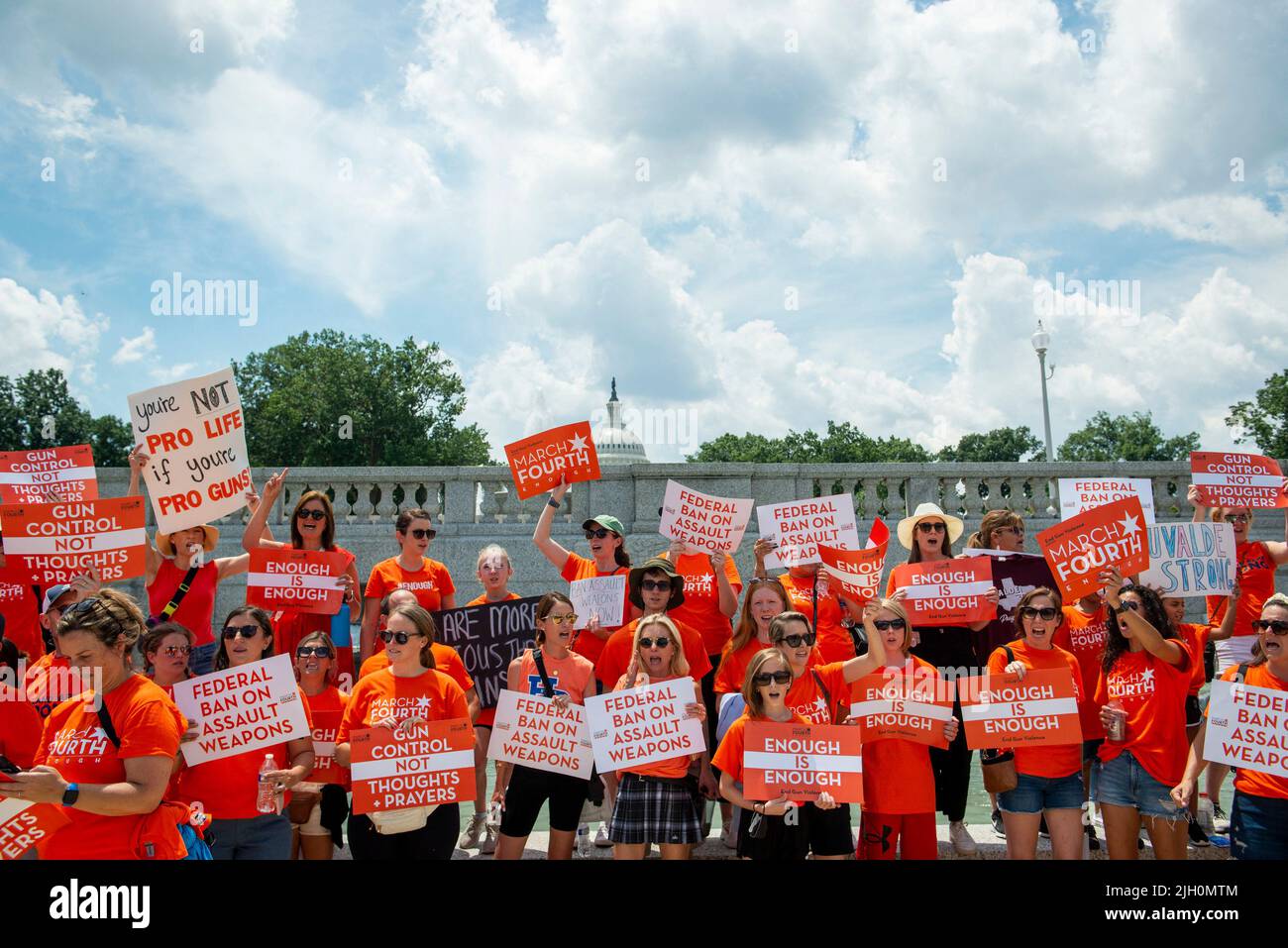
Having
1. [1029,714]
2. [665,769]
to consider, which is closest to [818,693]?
[665,769]

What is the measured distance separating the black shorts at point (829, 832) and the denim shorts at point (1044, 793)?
121cm

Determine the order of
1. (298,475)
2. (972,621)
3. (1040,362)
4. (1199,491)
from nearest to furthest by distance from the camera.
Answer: (972,621)
(1199,491)
(298,475)
(1040,362)

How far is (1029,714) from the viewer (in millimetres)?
5684

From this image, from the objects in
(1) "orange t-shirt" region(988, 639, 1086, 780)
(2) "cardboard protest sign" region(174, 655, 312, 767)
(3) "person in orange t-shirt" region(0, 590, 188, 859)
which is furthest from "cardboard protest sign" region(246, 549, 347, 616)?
(1) "orange t-shirt" region(988, 639, 1086, 780)

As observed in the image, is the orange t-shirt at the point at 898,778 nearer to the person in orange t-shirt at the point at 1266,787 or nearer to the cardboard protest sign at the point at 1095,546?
the person in orange t-shirt at the point at 1266,787

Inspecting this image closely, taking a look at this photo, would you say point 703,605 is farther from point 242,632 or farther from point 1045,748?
point 242,632

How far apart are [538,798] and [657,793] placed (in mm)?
850

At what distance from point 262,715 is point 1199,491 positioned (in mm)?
8356

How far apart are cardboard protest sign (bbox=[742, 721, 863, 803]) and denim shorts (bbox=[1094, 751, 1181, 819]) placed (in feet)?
5.62

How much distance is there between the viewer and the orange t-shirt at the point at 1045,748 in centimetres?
568
